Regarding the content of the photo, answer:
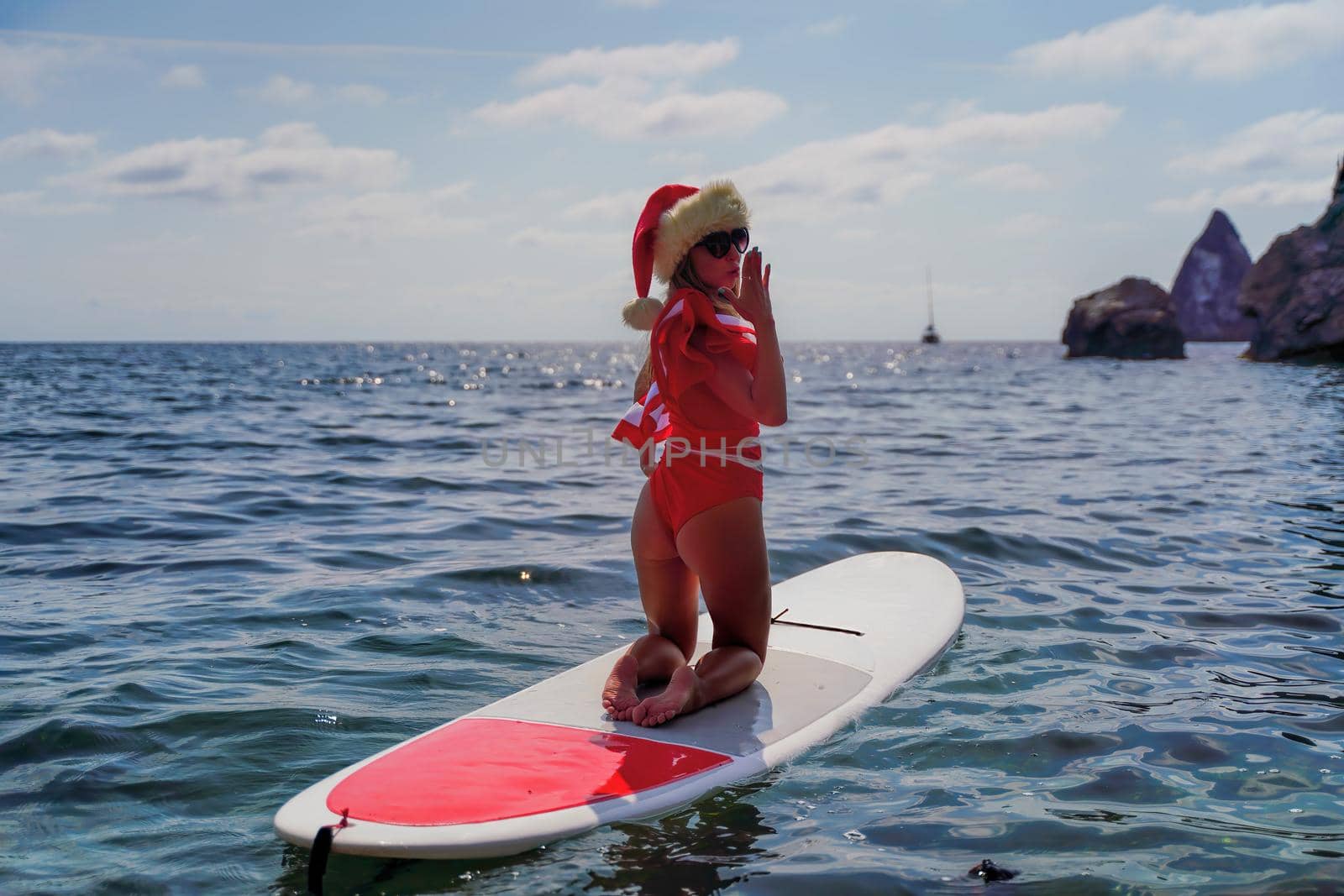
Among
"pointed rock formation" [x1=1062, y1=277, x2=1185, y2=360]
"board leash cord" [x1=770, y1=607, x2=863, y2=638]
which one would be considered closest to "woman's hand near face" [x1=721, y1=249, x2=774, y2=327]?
"board leash cord" [x1=770, y1=607, x2=863, y2=638]

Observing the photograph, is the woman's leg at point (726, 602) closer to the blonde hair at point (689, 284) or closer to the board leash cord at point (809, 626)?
the blonde hair at point (689, 284)

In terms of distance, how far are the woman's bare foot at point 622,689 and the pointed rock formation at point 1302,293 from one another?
44.1 m

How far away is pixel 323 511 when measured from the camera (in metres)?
7.89

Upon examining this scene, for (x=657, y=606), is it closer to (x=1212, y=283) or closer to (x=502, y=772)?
(x=502, y=772)

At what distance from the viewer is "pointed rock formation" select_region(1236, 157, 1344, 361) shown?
3969 cm

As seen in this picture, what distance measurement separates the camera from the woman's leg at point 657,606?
330 cm

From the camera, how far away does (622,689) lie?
3.21 metres

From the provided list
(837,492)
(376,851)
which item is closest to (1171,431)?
(837,492)

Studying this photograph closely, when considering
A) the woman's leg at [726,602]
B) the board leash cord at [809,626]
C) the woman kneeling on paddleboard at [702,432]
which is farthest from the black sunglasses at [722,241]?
the board leash cord at [809,626]

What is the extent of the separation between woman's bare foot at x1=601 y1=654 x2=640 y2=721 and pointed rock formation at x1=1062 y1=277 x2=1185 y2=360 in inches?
2388

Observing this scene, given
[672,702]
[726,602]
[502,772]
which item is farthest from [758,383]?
[502,772]

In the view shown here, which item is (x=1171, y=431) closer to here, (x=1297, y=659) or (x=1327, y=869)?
(x=1297, y=659)

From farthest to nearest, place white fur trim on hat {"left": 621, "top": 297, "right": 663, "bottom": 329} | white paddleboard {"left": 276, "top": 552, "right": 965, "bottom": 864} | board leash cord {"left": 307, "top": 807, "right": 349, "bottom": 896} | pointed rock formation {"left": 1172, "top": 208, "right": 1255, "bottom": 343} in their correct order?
pointed rock formation {"left": 1172, "top": 208, "right": 1255, "bottom": 343} < white fur trim on hat {"left": 621, "top": 297, "right": 663, "bottom": 329} < white paddleboard {"left": 276, "top": 552, "right": 965, "bottom": 864} < board leash cord {"left": 307, "top": 807, "right": 349, "bottom": 896}

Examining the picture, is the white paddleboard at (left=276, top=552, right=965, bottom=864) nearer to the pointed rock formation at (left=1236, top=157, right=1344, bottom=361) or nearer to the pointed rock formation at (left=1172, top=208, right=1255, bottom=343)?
the pointed rock formation at (left=1236, top=157, right=1344, bottom=361)
